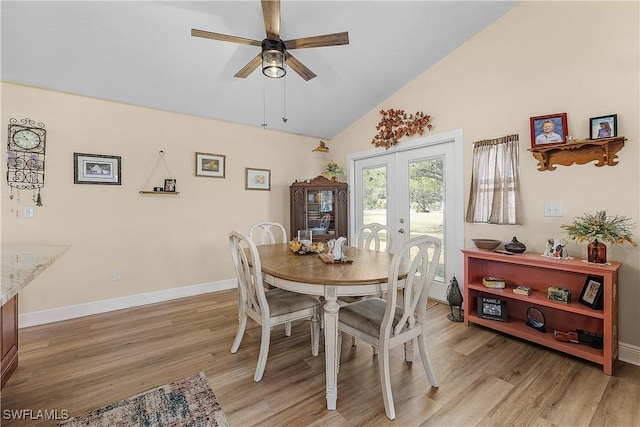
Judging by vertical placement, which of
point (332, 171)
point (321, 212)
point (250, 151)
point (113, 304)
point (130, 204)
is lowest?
point (113, 304)

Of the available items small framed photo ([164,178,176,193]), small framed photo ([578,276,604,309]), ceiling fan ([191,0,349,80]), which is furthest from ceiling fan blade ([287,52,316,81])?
small framed photo ([578,276,604,309])

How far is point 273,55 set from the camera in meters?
1.99

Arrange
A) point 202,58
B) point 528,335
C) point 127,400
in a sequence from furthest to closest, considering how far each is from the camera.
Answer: point 202,58, point 528,335, point 127,400

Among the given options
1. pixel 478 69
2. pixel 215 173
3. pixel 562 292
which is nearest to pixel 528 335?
pixel 562 292

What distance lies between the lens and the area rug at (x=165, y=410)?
5.05 ft

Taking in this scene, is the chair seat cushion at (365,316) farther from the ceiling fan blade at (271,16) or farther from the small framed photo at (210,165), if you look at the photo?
the small framed photo at (210,165)

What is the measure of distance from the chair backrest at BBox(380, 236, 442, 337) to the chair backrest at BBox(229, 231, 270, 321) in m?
0.79

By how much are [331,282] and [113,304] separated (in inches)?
115

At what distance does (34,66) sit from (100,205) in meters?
1.37

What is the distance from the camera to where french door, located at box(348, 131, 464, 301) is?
323 centimetres

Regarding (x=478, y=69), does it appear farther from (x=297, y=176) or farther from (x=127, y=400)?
(x=127, y=400)

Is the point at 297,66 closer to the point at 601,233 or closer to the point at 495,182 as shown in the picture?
the point at 495,182

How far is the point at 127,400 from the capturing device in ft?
5.63

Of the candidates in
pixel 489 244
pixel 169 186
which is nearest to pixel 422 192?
pixel 489 244
